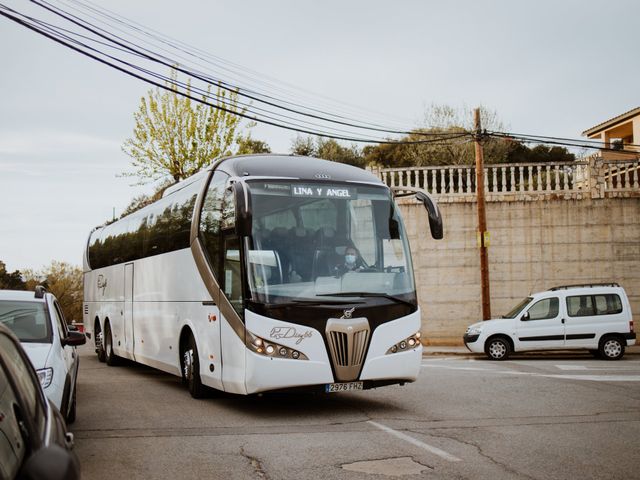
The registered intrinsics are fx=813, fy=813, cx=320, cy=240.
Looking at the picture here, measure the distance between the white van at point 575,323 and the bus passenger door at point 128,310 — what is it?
948 centimetres

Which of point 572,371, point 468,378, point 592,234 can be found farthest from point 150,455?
point 592,234

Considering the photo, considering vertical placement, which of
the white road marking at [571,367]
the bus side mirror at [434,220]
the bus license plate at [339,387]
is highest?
the bus side mirror at [434,220]

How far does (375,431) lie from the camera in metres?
9.13

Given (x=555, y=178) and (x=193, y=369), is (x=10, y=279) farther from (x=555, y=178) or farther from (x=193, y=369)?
(x=193, y=369)

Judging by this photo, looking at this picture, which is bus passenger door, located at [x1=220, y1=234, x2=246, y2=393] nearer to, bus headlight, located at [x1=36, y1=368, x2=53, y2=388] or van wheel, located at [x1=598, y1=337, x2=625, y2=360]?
bus headlight, located at [x1=36, y1=368, x2=53, y2=388]

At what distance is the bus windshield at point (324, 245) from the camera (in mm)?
10227

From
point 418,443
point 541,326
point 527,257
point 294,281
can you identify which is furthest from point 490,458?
point 527,257

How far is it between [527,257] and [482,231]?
106 inches

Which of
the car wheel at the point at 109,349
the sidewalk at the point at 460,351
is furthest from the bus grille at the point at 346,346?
the sidewalk at the point at 460,351

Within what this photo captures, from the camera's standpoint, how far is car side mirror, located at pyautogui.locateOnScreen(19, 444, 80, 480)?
2965 millimetres

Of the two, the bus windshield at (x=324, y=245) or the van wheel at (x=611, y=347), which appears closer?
the bus windshield at (x=324, y=245)

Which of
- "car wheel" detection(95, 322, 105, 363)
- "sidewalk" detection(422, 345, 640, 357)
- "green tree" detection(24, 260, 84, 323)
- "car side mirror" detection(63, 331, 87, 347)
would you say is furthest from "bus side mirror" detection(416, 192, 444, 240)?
"green tree" detection(24, 260, 84, 323)

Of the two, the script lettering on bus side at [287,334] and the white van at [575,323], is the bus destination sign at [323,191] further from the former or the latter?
the white van at [575,323]

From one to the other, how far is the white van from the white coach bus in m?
10.2
